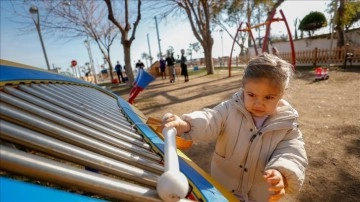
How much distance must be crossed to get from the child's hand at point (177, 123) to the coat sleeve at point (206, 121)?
4 cm

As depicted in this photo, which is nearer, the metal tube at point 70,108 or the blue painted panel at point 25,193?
the blue painted panel at point 25,193

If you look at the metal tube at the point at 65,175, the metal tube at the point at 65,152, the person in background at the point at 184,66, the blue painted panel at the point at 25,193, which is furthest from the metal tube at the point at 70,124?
the person in background at the point at 184,66

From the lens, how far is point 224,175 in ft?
5.95

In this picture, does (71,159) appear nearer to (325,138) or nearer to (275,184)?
(275,184)

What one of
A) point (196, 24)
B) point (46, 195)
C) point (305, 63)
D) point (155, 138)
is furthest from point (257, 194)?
point (305, 63)

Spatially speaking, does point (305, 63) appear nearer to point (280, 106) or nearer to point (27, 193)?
point (280, 106)

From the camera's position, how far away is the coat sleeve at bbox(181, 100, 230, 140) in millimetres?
1629

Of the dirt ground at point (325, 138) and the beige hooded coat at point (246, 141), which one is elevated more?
the beige hooded coat at point (246, 141)

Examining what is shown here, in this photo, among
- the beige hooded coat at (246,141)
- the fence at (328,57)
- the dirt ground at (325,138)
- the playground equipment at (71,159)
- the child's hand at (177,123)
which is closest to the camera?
the playground equipment at (71,159)

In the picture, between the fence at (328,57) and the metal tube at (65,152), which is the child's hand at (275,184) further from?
the fence at (328,57)

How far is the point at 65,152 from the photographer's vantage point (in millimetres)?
914

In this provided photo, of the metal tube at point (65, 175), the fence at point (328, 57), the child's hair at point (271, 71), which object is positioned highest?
the child's hair at point (271, 71)

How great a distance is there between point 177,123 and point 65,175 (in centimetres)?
86

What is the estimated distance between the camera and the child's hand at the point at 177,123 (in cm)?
147
